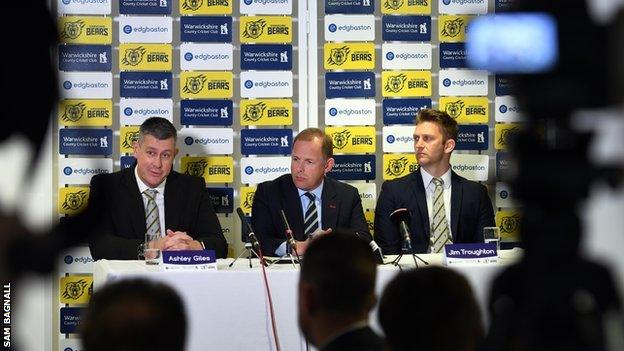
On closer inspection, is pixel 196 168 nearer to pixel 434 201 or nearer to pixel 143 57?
pixel 143 57

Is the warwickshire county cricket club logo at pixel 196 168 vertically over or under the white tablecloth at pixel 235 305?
over

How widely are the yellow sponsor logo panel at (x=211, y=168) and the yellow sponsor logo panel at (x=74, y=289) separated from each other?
0.95 metres

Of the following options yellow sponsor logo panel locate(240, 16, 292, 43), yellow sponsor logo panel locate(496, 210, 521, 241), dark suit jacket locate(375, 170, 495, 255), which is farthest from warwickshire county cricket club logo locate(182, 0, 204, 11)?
yellow sponsor logo panel locate(496, 210, 521, 241)

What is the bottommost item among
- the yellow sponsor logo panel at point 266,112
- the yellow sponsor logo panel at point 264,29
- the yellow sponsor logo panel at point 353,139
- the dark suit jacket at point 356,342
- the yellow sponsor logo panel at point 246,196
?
the dark suit jacket at point 356,342

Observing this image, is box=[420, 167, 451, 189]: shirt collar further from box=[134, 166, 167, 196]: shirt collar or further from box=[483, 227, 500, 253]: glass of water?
box=[134, 166, 167, 196]: shirt collar

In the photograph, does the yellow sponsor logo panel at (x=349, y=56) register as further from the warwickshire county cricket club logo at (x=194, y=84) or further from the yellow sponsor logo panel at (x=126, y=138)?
the yellow sponsor logo panel at (x=126, y=138)

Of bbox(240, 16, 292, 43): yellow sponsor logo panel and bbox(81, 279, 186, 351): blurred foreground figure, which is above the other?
bbox(240, 16, 292, 43): yellow sponsor logo panel

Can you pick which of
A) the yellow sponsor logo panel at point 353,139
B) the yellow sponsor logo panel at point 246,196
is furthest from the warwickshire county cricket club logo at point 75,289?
the yellow sponsor logo panel at point 353,139

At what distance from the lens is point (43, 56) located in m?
0.77

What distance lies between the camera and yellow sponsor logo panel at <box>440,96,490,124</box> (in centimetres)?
679

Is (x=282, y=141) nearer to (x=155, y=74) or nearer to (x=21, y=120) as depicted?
(x=155, y=74)

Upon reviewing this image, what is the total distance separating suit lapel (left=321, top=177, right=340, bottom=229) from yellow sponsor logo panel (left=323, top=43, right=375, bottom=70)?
1.16m

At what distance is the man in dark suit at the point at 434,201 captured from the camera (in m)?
→ 5.70

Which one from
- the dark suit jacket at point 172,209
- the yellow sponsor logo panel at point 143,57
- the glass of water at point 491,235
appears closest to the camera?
the glass of water at point 491,235
